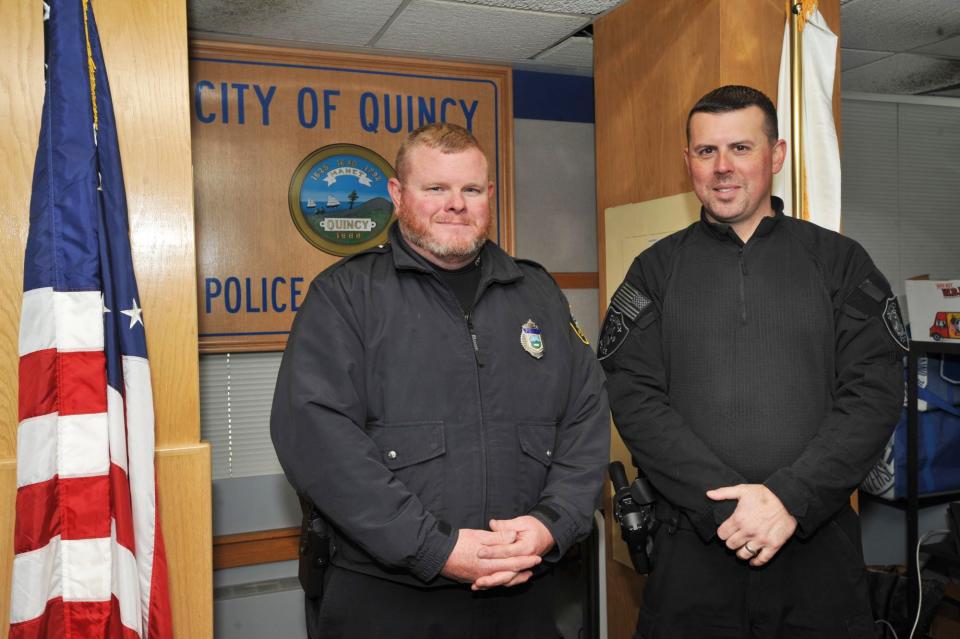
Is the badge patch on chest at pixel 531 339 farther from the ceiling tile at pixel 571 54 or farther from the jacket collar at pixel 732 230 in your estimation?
the ceiling tile at pixel 571 54

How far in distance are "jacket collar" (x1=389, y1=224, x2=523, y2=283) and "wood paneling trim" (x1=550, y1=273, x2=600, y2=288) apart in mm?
1859

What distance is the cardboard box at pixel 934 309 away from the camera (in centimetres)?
325

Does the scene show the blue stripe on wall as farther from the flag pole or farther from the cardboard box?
the cardboard box

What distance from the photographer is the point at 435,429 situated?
165cm

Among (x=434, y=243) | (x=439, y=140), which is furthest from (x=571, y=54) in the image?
(x=434, y=243)

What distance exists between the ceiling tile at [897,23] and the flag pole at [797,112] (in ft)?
1.81

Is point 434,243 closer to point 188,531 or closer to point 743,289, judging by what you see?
point 743,289

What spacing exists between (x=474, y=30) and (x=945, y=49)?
200 centimetres

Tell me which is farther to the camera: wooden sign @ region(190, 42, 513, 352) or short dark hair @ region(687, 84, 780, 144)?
wooden sign @ region(190, 42, 513, 352)

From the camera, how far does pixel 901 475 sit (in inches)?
136

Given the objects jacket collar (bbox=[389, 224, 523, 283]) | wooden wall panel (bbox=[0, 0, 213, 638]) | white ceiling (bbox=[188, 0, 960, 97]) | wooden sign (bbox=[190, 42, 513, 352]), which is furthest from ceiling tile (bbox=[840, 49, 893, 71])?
wooden wall panel (bbox=[0, 0, 213, 638])

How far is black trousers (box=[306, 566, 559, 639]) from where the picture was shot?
1650 mm

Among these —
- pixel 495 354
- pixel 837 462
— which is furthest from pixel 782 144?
pixel 495 354

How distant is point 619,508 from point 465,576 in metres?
0.53
